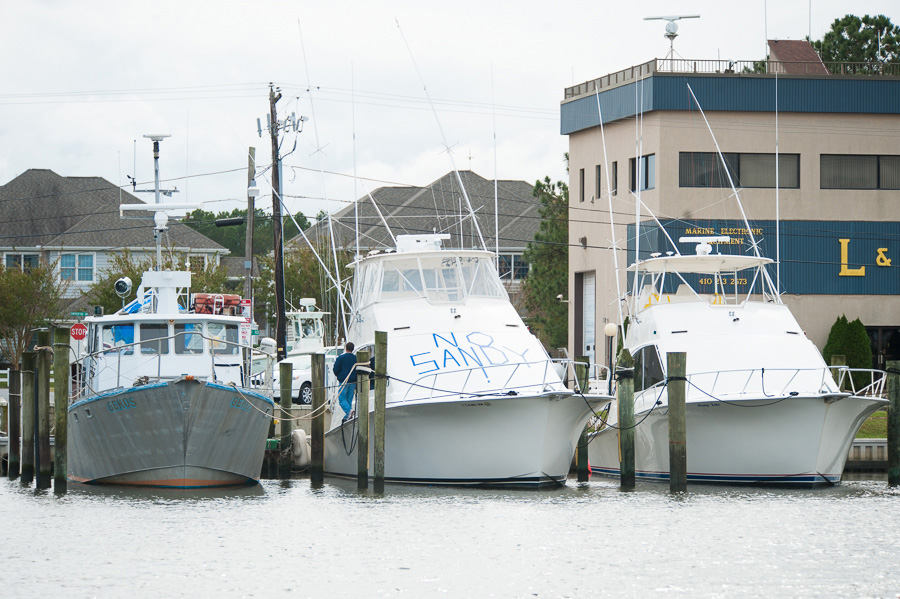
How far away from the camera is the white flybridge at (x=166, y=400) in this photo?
2109 cm

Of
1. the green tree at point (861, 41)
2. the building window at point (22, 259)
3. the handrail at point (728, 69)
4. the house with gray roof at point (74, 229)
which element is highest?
the green tree at point (861, 41)

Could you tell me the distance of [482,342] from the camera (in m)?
22.5

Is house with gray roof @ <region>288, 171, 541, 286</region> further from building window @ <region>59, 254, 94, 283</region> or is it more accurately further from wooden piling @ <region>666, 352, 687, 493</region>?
wooden piling @ <region>666, 352, 687, 493</region>

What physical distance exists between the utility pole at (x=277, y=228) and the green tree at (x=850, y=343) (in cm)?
1700

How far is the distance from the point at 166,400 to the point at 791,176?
27.6m

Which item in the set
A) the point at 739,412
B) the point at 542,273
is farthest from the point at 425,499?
the point at 542,273

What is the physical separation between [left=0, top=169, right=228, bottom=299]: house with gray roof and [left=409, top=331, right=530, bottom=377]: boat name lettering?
115ft

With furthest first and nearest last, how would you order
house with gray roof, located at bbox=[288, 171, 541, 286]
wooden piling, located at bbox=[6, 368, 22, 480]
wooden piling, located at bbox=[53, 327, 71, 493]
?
house with gray roof, located at bbox=[288, 171, 541, 286] < wooden piling, located at bbox=[6, 368, 22, 480] < wooden piling, located at bbox=[53, 327, 71, 493]

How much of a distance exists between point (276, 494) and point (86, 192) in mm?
48619

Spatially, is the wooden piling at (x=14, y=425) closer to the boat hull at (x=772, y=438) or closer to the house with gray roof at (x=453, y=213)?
the boat hull at (x=772, y=438)

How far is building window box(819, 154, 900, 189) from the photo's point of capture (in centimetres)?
4259

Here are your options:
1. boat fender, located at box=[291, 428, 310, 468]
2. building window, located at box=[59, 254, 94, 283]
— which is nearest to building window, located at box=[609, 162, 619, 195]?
boat fender, located at box=[291, 428, 310, 468]

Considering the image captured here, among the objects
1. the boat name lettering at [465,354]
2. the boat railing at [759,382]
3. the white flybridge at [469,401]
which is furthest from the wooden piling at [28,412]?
the boat railing at [759,382]

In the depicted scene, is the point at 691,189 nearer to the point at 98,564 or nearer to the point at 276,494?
the point at 276,494
